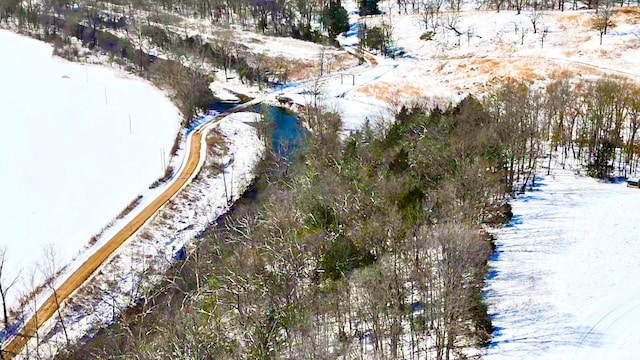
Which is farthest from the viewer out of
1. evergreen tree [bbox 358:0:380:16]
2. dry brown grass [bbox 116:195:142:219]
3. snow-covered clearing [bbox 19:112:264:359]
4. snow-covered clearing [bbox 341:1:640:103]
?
evergreen tree [bbox 358:0:380:16]

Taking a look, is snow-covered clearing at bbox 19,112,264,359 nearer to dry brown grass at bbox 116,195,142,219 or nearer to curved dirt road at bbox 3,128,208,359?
curved dirt road at bbox 3,128,208,359

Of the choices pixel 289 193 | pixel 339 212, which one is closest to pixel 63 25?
pixel 289 193

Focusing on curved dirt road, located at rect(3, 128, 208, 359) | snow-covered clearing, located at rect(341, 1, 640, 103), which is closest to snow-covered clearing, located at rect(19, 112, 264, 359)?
curved dirt road, located at rect(3, 128, 208, 359)

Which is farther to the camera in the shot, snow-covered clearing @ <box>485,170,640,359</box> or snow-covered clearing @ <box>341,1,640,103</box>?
snow-covered clearing @ <box>341,1,640,103</box>

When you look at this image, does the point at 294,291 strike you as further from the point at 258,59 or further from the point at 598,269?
the point at 258,59

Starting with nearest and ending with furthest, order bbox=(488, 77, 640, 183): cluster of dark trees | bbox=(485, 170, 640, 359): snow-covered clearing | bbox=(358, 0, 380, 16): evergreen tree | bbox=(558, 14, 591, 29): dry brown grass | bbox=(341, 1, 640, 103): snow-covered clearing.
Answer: bbox=(485, 170, 640, 359): snow-covered clearing, bbox=(488, 77, 640, 183): cluster of dark trees, bbox=(341, 1, 640, 103): snow-covered clearing, bbox=(558, 14, 591, 29): dry brown grass, bbox=(358, 0, 380, 16): evergreen tree

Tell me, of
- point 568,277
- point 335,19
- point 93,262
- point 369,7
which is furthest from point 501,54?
point 93,262
